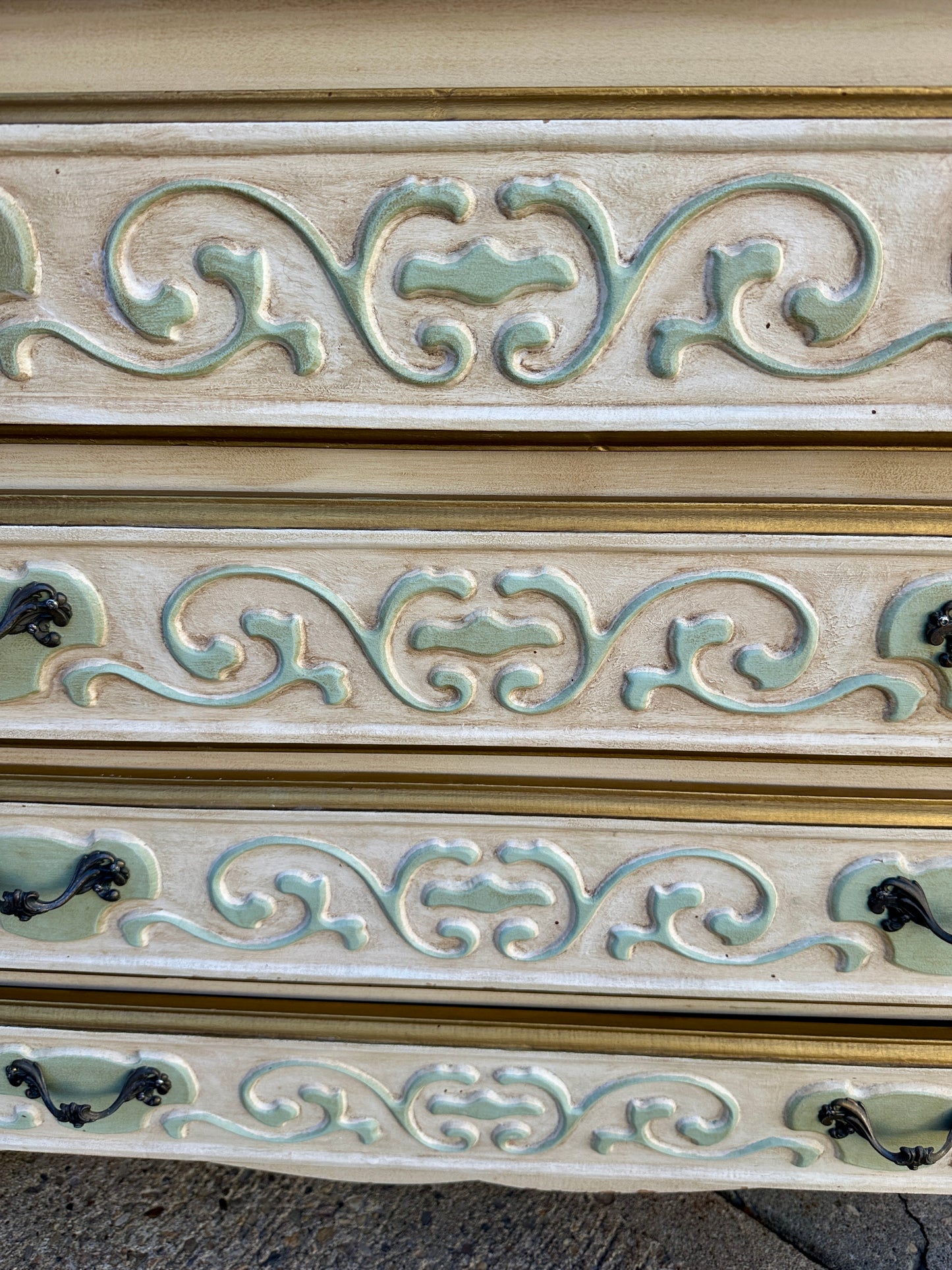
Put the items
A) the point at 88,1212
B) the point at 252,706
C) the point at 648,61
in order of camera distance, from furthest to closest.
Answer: the point at 88,1212
the point at 252,706
the point at 648,61

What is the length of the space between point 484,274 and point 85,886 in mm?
→ 440

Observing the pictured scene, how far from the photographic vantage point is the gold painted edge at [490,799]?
49 cm

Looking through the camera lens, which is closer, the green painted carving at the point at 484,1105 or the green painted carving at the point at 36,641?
the green painted carving at the point at 36,641

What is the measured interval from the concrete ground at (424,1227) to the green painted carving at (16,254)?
30.7 inches

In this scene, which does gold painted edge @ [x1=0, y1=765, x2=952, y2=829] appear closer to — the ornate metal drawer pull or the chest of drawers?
the chest of drawers

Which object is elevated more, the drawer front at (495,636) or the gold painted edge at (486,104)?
the gold painted edge at (486,104)

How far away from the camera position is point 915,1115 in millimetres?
551

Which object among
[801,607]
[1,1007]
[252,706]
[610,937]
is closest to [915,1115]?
[610,937]

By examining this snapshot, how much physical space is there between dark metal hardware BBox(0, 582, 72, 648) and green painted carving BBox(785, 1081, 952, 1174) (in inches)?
22.9

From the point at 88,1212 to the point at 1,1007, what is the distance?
306mm

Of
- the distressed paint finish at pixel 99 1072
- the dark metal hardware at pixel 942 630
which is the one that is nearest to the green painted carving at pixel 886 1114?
the dark metal hardware at pixel 942 630

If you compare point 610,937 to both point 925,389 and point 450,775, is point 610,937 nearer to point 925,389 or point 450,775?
point 450,775

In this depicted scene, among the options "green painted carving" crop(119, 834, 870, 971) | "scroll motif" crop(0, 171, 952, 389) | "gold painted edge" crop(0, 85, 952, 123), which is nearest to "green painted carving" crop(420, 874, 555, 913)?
"green painted carving" crop(119, 834, 870, 971)

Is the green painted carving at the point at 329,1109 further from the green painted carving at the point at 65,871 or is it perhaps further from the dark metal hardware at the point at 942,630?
the dark metal hardware at the point at 942,630
